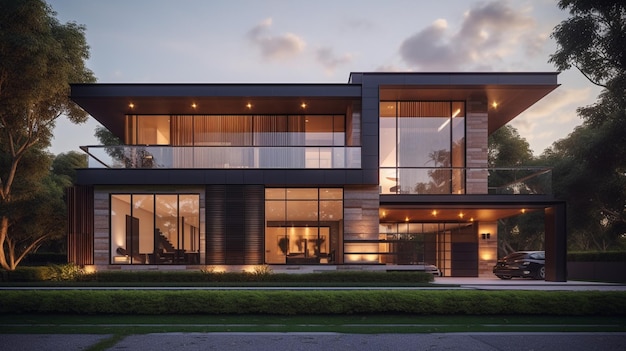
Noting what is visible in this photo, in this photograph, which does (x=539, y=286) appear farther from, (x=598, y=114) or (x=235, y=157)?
(x=598, y=114)

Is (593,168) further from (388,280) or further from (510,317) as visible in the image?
(510,317)

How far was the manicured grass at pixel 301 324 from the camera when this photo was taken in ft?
30.5

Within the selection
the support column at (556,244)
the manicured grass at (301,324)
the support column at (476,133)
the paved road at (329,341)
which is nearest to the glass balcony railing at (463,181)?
the support column at (476,133)

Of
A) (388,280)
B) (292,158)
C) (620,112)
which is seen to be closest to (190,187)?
(292,158)

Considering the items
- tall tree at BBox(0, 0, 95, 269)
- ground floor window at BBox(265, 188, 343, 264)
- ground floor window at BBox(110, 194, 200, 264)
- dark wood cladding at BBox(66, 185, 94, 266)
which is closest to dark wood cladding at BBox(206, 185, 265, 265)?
ground floor window at BBox(110, 194, 200, 264)

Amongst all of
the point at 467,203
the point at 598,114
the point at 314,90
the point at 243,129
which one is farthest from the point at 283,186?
the point at 598,114

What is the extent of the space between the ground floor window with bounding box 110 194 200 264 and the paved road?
11.1m

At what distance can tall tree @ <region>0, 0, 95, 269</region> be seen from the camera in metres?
18.1

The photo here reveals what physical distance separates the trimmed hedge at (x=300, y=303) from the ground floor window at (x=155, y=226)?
28.9 feet

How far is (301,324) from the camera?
10008 millimetres

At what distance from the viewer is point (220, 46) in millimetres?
29297

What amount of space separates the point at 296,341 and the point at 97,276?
12714 millimetres

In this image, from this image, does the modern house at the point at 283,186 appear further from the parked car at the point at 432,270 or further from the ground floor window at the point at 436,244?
the ground floor window at the point at 436,244

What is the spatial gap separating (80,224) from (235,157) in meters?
7.18
